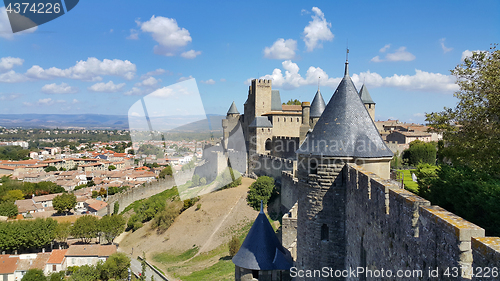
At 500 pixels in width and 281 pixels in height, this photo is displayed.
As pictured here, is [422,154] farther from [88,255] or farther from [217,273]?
[88,255]

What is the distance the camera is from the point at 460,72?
1209 cm

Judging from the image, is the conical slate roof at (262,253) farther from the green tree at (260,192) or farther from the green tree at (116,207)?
the green tree at (116,207)

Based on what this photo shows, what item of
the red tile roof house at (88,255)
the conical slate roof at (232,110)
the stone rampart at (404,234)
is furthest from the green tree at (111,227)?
the stone rampart at (404,234)

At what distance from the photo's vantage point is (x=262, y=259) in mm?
9766

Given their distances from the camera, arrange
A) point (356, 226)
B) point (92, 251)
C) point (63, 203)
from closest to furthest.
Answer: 1. point (356, 226)
2. point (92, 251)
3. point (63, 203)

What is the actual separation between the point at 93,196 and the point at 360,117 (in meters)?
57.9

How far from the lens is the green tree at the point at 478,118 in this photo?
10.4 metres

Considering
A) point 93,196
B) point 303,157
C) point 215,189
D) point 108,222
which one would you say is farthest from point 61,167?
point 303,157

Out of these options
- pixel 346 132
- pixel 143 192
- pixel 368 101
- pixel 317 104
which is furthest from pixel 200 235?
pixel 368 101

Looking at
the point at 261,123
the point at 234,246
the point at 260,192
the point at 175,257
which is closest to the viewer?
the point at 234,246

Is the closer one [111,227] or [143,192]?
[111,227]

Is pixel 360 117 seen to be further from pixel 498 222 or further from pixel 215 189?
pixel 215 189

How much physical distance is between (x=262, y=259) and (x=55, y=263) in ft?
95.5

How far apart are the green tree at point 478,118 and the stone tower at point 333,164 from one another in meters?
5.63
